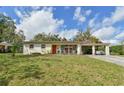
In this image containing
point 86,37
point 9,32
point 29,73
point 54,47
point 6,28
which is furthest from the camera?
point 86,37

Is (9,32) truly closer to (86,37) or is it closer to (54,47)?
(54,47)

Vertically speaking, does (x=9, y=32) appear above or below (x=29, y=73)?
above

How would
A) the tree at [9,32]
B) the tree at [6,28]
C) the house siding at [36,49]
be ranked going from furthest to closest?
the house siding at [36,49]
the tree at [9,32]
the tree at [6,28]

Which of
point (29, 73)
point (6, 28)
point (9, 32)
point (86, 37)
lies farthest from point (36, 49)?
point (29, 73)

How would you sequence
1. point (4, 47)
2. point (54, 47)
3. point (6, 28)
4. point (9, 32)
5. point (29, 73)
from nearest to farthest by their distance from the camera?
point (29, 73), point (6, 28), point (9, 32), point (4, 47), point (54, 47)

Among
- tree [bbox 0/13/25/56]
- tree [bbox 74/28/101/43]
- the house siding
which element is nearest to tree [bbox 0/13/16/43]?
tree [bbox 0/13/25/56]

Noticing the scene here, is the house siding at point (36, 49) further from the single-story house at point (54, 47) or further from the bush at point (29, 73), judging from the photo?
the bush at point (29, 73)

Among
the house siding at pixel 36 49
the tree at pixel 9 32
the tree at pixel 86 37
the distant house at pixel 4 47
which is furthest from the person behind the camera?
the tree at pixel 86 37

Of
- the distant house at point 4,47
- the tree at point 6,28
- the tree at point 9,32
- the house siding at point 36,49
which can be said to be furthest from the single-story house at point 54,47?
the tree at point 6,28

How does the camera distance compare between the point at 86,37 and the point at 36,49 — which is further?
the point at 86,37

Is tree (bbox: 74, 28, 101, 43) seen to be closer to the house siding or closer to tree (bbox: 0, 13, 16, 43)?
the house siding

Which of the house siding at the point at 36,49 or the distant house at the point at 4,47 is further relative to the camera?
the house siding at the point at 36,49
